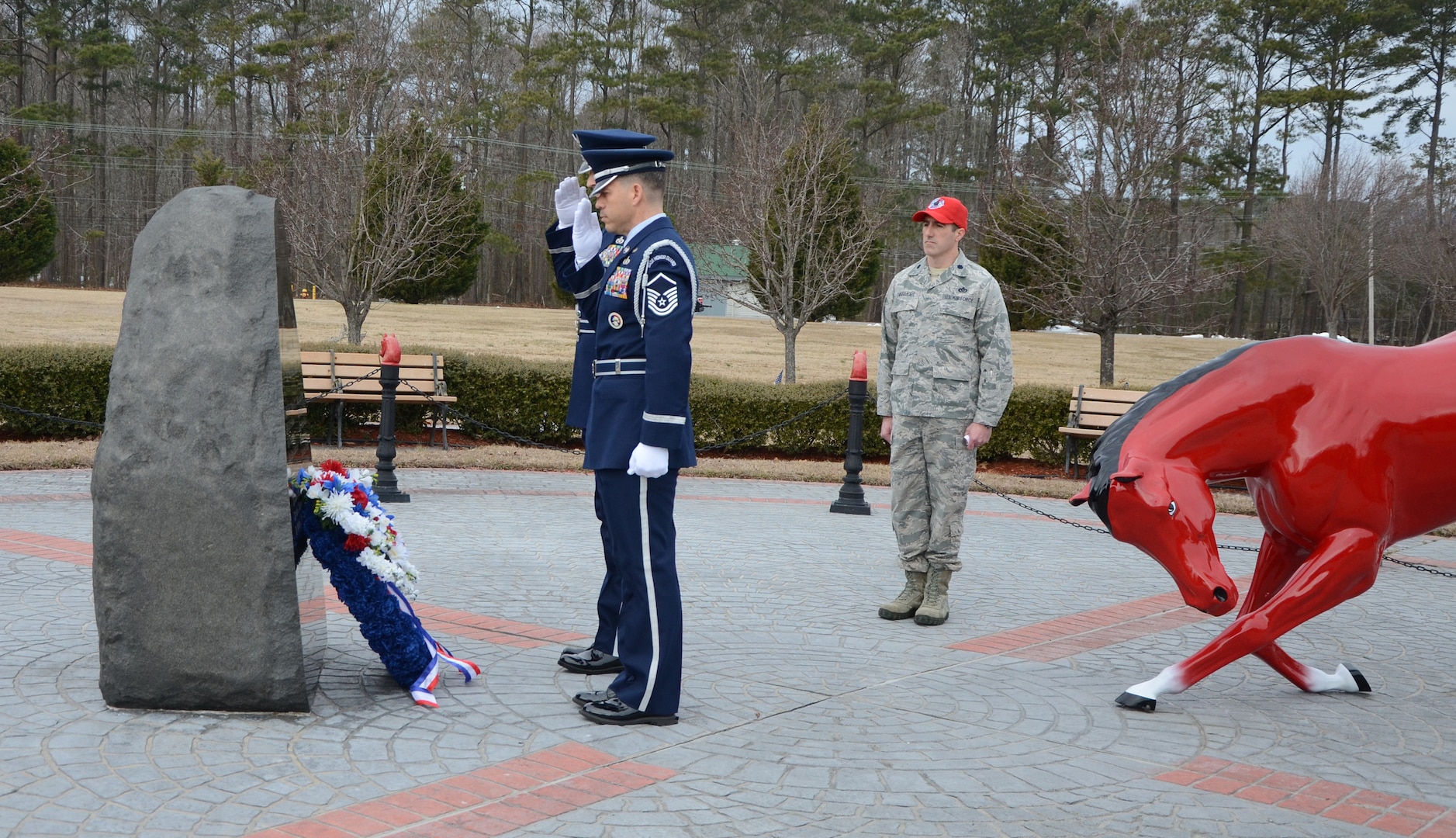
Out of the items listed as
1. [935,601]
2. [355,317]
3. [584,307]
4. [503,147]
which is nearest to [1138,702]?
[935,601]

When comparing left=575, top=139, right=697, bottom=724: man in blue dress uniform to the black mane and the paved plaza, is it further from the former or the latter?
the black mane

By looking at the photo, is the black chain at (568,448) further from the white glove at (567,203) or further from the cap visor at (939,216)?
the white glove at (567,203)

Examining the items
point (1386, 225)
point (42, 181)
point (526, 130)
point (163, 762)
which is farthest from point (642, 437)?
point (526, 130)

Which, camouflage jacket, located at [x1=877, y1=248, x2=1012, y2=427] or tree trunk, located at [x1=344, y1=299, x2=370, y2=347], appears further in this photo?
tree trunk, located at [x1=344, y1=299, x2=370, y2=347]

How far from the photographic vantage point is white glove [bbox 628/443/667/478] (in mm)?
3770

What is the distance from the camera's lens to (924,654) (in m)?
5.14

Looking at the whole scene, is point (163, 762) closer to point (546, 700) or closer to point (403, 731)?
point (403, 731)

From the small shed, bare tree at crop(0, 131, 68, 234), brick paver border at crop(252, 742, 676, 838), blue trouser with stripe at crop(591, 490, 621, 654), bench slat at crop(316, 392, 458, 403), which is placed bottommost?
brick paver border at crop(252, 742, 676, 838)

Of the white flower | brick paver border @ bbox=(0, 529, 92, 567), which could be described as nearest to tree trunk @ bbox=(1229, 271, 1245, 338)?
brick paver border @ bbox=(0, 529, 92, 567)

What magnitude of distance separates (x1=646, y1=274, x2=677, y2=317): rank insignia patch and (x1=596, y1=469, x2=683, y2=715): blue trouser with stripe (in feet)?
1.94

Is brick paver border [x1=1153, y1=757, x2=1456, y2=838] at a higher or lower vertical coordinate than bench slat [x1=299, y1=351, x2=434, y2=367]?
lower

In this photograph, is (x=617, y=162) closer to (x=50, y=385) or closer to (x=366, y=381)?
(x=366, y=381)

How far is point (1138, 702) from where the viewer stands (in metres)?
4.40

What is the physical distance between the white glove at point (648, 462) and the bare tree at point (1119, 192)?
17978 millimetres
